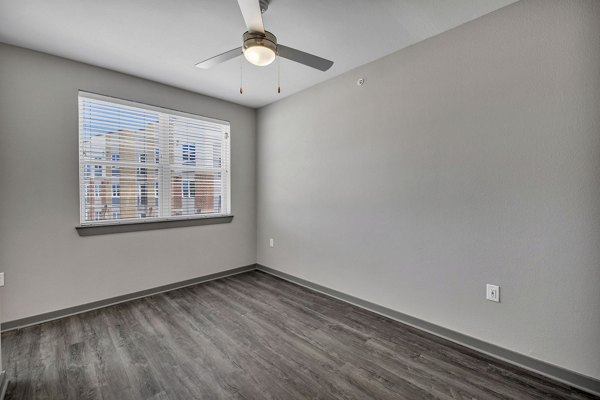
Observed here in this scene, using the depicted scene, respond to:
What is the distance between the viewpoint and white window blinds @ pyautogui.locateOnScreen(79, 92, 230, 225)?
9.19 ft

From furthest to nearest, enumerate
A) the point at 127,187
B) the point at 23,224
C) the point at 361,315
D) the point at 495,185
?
the point at 127,187 < the point at 361,315 < the point at 23,224 < the point at 495,185

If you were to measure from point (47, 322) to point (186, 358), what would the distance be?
157 cm

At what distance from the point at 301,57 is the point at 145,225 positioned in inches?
98.7

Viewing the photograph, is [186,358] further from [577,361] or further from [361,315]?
[577,361]

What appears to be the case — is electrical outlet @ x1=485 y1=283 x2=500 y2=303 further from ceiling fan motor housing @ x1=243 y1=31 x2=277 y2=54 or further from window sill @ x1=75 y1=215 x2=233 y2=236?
window sill @ x1=75 y1=215 x2=233 y2=236

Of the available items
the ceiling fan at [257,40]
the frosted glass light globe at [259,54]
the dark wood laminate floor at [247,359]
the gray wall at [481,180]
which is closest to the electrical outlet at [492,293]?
the gray wall at [481,180]

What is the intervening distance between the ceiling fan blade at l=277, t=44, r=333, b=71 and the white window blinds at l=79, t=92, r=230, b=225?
207 centimetres

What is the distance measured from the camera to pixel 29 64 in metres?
2.43

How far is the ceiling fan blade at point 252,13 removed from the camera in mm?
1418

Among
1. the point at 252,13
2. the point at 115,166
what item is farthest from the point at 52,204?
the point at 252,13

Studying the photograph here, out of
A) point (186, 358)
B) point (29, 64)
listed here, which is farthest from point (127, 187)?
point (186, 358)

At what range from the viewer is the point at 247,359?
6.58 ft

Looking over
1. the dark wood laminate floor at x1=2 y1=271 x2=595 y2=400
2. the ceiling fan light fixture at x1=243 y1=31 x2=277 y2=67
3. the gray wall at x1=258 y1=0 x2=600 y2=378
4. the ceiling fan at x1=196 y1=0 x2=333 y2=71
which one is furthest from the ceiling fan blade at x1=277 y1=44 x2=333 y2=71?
the dark wood laminate floor at x1=2 y1=271 x2=595 y2=400

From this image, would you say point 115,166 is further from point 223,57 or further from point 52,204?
point 223,57
